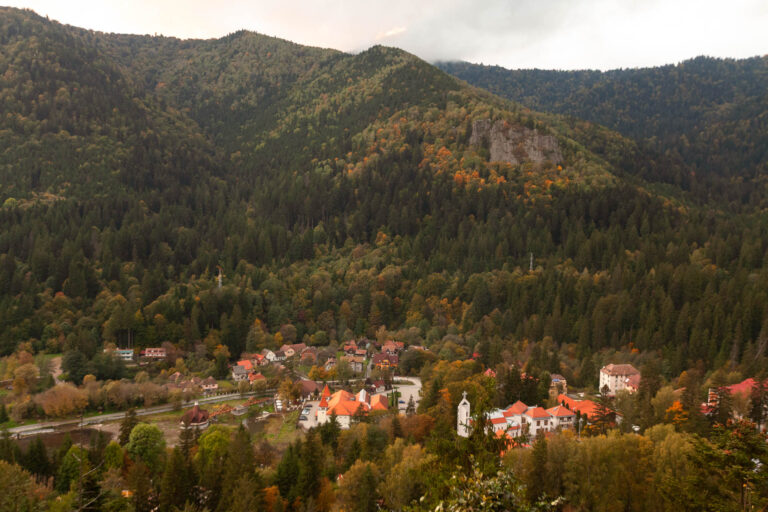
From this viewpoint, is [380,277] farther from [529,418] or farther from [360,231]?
[529,418]

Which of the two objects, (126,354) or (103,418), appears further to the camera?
(126,354)

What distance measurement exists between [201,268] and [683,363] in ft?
250

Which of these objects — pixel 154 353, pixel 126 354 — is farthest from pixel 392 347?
pixel 126 354

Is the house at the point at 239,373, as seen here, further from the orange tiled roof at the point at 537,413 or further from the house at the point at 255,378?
the orange tiled roof at the point at 537,413

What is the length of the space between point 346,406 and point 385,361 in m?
19.7

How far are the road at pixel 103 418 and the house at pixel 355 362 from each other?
1146cm

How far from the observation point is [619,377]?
57250 millimetres

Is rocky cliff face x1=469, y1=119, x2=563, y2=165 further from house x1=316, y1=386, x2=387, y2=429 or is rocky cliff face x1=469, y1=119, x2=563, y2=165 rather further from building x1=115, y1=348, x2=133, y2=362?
building x1=115, y1=348, x2=133, y2=362

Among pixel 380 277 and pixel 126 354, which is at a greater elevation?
pixel 380 277

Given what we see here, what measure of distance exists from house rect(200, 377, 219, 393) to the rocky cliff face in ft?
252

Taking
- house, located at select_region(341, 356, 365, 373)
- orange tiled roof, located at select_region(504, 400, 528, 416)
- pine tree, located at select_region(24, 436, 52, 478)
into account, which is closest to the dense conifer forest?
pine tree, located at select_region(24, 436, 52, 478)

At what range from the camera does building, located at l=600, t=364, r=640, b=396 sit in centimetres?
5609

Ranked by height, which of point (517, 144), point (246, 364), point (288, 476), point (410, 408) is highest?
point (517, 144)

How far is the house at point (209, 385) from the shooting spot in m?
66.3
